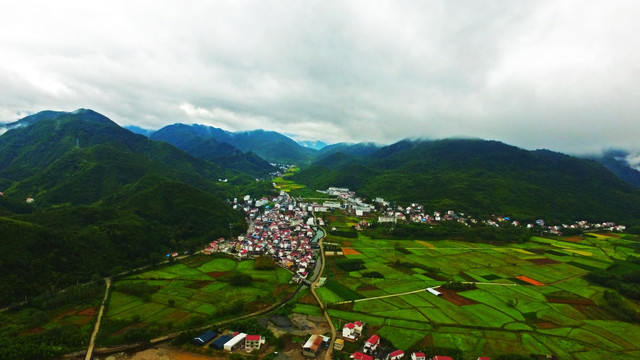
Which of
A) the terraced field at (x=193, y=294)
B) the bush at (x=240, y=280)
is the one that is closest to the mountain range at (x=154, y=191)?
the terraced field at (x=193, y=294)

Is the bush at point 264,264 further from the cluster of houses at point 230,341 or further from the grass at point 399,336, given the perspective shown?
the grass at point 399,336

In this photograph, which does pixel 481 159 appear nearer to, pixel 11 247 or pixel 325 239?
pixel 325 239

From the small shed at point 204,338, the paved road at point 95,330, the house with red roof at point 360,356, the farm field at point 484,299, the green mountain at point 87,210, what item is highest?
the green mountain at point 87,210

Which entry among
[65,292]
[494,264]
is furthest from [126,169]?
[494,264]

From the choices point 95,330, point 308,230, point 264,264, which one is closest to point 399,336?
point 264,264

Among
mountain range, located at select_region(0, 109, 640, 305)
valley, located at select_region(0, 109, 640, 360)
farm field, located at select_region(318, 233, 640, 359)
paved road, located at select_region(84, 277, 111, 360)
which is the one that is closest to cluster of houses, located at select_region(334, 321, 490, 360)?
valley, located at select_region(0, 109, 640, 360)

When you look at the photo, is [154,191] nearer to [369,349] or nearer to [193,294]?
[193,294]
